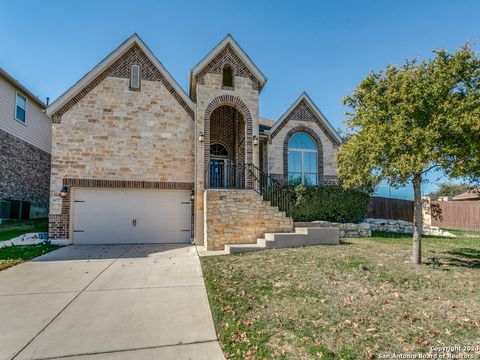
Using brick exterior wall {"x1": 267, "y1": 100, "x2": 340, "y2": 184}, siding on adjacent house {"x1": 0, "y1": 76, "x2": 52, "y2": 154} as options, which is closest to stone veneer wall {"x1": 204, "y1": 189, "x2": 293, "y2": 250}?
brick exterior wall {"x1": 267, "y1": 100, "x2": 340, "y2": 184}

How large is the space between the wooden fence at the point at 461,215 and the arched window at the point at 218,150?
13693 millimetres

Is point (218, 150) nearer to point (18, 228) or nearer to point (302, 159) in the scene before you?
point (302, 159)

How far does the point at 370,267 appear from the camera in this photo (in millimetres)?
6188

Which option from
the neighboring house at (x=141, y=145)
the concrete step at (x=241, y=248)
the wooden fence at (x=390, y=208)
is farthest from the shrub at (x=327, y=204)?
the wooden fence at (x=390, y=208)

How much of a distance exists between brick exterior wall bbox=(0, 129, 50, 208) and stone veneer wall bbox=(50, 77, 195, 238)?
4401 mm

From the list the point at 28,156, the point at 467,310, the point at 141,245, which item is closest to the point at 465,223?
the point at 467,310

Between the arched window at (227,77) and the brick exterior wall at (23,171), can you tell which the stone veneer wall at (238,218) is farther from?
the brick exterior wall at (23,171)

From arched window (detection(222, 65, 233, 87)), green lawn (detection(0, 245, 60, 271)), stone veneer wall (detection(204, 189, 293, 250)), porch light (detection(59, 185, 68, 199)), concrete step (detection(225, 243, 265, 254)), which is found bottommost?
green lawn (detection(0, 245, 60, 271))

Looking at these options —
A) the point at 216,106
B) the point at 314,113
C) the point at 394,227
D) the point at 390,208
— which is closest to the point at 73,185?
the point at 216,106

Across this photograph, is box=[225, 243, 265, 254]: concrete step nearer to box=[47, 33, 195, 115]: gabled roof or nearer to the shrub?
the shrub

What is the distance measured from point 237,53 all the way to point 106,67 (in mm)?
5391

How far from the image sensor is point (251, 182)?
11172mm

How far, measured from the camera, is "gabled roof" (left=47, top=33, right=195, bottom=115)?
10.6 metres

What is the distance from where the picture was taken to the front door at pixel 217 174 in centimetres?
1239
